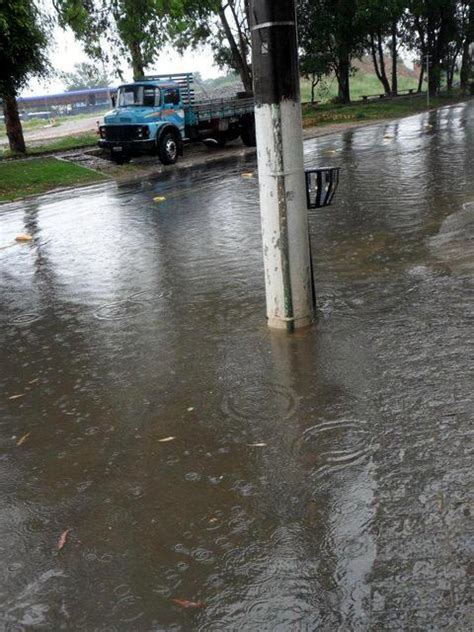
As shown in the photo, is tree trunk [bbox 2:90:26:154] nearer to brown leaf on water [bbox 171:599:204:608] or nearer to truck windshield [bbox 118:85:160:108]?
truck windshield [bbox 118:85:160:108]

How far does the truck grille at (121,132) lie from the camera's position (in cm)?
2175

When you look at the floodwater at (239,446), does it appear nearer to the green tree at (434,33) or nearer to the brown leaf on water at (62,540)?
the brown leaf on water at (62,540)

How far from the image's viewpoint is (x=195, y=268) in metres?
8.67

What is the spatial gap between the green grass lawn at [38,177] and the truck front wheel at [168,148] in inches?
89.0

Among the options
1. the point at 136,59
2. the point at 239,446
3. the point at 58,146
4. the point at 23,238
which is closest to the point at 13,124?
the point at 58,146

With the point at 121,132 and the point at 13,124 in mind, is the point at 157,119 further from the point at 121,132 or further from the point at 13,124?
the point at 13,124

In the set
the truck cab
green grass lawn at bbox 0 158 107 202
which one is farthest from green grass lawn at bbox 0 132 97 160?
the truck cab

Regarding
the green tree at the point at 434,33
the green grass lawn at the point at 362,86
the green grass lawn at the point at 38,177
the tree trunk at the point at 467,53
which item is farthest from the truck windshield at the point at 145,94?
the green grass lawn at the point at 362,86

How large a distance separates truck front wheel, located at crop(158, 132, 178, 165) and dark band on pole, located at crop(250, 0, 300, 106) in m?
17.4

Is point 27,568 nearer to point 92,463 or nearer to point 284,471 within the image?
point 92,463

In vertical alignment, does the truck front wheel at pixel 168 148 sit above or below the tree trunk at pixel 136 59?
below

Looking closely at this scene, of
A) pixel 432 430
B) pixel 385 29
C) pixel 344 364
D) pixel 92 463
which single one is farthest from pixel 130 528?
pixel 385 29

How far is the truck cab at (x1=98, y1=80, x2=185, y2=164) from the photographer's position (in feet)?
71.5

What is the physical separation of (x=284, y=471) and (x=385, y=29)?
159 ft
